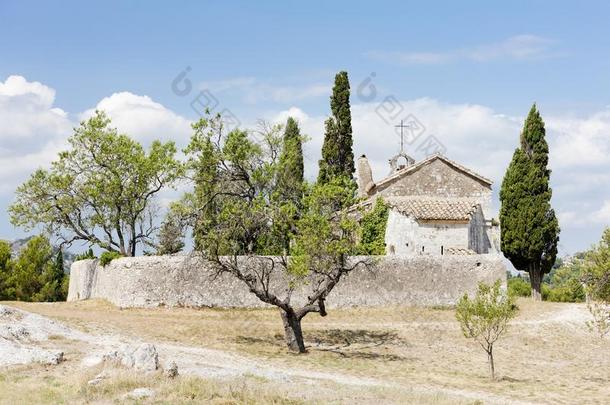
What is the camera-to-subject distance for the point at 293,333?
104 ft

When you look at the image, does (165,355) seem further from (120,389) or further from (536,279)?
(536,279)

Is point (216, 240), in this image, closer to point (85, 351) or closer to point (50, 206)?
point (85, 351)

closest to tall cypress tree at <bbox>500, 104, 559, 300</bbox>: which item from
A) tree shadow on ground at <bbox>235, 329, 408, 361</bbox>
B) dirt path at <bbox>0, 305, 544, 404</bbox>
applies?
tree shadow on ground at <bbox>235, 329, 408, 361</bbox>

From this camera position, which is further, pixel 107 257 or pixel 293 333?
pixel 107 257

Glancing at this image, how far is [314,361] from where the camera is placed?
2991 centimetres

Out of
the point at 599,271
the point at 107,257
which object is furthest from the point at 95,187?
the point at 599,271

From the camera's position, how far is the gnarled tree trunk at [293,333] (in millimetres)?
31705

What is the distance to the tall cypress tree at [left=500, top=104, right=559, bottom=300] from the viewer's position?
45.4 metres

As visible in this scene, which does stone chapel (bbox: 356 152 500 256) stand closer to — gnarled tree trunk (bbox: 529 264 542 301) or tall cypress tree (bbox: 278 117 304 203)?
gnarled tree trunk (bbox: 529 264 542 301)

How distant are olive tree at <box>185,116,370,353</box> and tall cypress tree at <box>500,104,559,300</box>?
1245 centimetres

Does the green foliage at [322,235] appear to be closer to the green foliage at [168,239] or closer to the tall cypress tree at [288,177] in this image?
the tall cypress tree at [288,177]

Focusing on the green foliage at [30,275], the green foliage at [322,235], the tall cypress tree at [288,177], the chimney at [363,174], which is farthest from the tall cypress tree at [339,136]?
the green foliage at [30,275]

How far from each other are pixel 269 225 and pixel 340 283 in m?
6.95

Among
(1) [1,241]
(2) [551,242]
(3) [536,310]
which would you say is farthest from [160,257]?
(1) [1,241]
